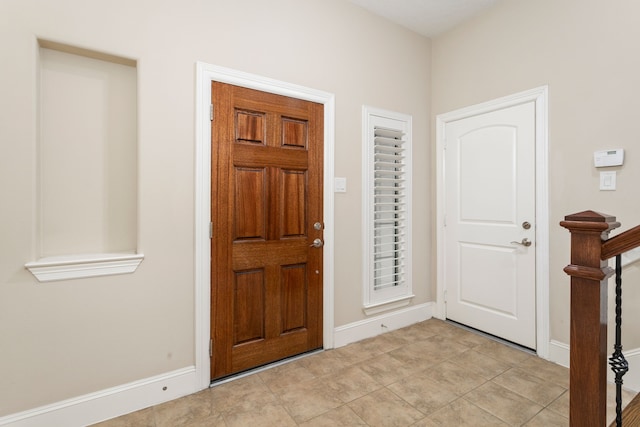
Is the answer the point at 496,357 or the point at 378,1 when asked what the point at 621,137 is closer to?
the point at 496,357

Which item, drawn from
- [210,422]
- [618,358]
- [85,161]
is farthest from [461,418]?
[85,161]

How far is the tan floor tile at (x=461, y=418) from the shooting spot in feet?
5.58

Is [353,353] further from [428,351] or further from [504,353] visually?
[504,353]

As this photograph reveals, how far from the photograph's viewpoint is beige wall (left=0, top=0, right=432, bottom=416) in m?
1.58

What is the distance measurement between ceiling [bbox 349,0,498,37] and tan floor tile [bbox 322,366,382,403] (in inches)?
119

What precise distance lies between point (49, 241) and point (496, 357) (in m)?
3.14

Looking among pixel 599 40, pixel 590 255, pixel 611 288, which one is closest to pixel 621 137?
pixel 599 40

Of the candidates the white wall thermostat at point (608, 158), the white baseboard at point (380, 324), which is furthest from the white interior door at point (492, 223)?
the white wall thermostat at point (608, 158)

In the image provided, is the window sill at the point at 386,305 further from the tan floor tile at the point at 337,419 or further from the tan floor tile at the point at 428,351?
the tan floor tile at the point at 337,419

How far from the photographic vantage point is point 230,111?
2.13 meters

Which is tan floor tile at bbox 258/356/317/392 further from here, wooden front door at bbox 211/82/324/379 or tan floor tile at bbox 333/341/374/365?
tan floor tile at bbox 333/341/374/365

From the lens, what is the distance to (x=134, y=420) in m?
1.75

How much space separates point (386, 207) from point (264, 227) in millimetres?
1296

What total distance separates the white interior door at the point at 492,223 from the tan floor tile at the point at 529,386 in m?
0.45
